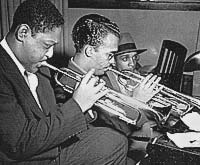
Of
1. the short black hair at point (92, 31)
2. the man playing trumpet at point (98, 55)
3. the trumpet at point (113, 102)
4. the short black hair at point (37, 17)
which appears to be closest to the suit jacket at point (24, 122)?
the short black hair at point (37, 17)

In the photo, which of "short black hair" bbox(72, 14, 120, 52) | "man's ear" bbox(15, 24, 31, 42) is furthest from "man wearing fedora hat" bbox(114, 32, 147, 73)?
"man's ear" bbox(15, 24, 31, 42)

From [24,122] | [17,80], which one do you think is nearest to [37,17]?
[17,80]

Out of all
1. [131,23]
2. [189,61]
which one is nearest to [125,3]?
[131,23]

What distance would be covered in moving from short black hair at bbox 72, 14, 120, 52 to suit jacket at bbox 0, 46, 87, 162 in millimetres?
558

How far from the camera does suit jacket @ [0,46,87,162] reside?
44.4 inches

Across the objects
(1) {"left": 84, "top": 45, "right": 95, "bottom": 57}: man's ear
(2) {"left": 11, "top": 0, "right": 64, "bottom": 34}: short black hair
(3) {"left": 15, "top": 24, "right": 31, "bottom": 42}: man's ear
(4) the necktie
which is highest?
(2) {"left": 11, "top": 0, "right": 64, "bottom": 34}: short black hair

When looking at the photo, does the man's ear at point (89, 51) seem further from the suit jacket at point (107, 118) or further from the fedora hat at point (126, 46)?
the fedora hat at point (126, 46)

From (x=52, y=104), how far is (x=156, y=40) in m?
1.99

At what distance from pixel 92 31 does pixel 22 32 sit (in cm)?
57

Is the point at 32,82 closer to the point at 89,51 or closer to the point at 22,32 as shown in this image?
the point at 22,32

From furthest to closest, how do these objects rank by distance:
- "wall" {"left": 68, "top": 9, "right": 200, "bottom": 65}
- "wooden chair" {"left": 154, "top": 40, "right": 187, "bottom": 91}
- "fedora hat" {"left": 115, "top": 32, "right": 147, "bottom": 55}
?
1. "wall" {"left": 68, "top": 9, "right": 200, "bottom": 65}
2. "wooden chair" {"left": 154, "top": 40, "right": 187, "bottom": 91}
3. "fedora hat" {"left": 115, "top": 32, "right": 147, "bottom": 55}

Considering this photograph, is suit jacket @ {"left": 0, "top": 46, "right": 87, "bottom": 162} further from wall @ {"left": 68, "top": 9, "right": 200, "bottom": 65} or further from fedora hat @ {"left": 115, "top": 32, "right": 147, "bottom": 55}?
wall @ {"left": 68, "top": 9, "right": 200, "bottom": 65}

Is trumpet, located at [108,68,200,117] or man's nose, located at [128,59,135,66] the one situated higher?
man's nose, located at [128,59,135,66]

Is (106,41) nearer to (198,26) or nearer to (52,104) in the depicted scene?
(52,104)
